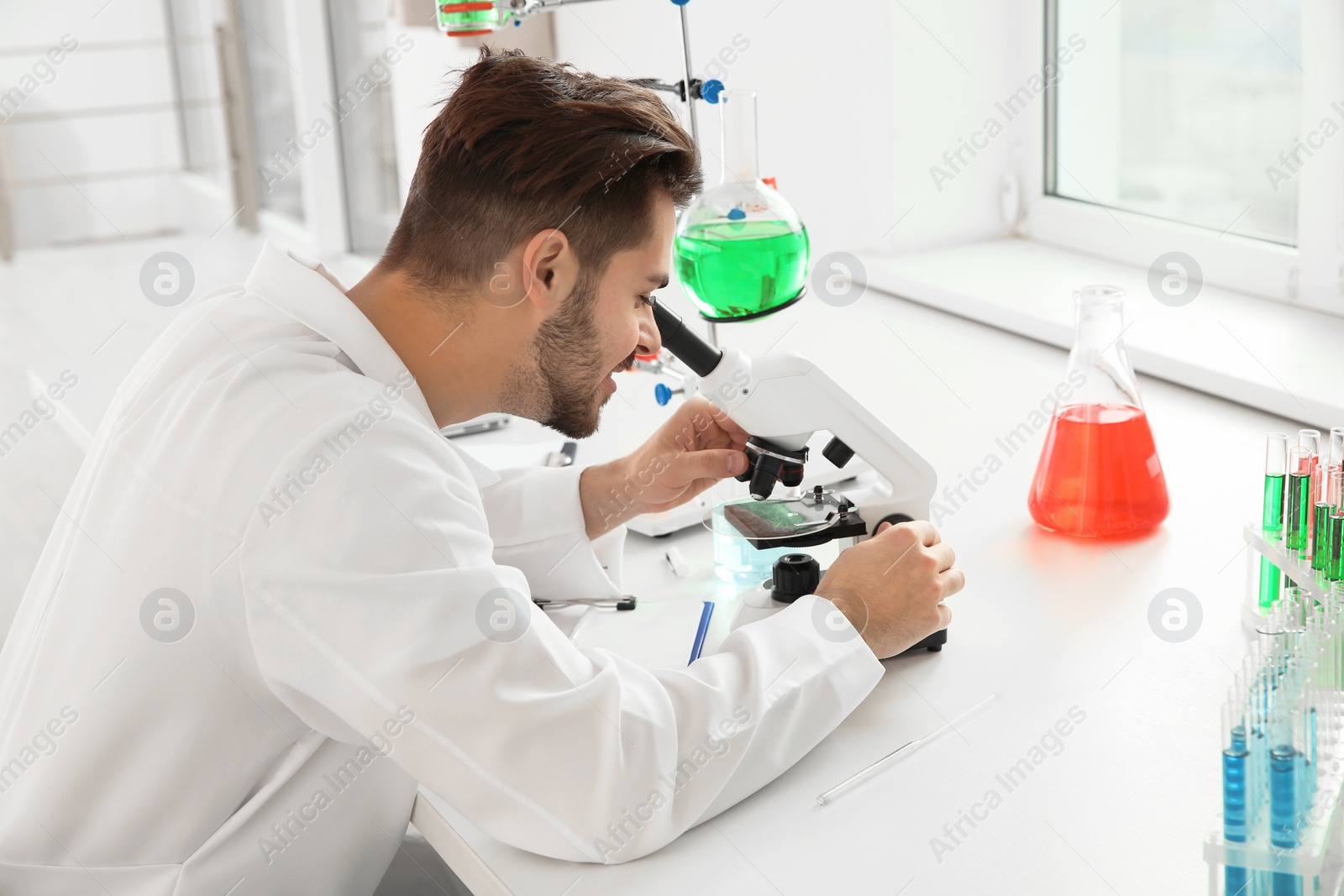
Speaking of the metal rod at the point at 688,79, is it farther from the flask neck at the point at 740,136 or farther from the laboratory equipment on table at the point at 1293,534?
the laboratory equipment on table at the point at 1293,534

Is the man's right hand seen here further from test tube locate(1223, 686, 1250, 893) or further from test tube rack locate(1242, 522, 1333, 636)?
test tube locate(1223, 686, 1250, 893)

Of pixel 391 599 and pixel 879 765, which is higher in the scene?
pixel 391 599

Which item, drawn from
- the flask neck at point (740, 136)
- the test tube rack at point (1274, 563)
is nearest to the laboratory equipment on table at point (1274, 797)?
the test tube rack at point (1274, 563)

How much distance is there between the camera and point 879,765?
2.93ft

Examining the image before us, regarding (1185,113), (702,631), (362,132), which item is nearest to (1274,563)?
(702,631)

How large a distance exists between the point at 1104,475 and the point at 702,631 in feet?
1.49

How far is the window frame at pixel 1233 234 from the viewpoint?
1.61 meters

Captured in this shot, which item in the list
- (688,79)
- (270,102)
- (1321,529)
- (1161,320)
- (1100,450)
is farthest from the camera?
(270,102)

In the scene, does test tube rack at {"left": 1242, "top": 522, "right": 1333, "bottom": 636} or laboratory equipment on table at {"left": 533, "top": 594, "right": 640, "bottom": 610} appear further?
laboratory equipment on table at {"left": 533, "top": 594, "right": 640, "bottom": 610}

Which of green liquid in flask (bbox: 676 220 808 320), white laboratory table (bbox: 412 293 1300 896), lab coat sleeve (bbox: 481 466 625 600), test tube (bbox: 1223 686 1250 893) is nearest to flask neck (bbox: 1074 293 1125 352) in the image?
white laboratory table (bbox: 412 293 1300 896)

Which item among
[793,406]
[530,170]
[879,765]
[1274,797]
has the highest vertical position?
[530,170]

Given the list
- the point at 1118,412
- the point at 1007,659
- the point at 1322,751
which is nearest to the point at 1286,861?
the point at 1322,751

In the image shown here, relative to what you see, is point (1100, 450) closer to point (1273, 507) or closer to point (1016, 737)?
point (1273, 507)

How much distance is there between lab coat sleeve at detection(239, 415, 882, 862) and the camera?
798 millimetres
